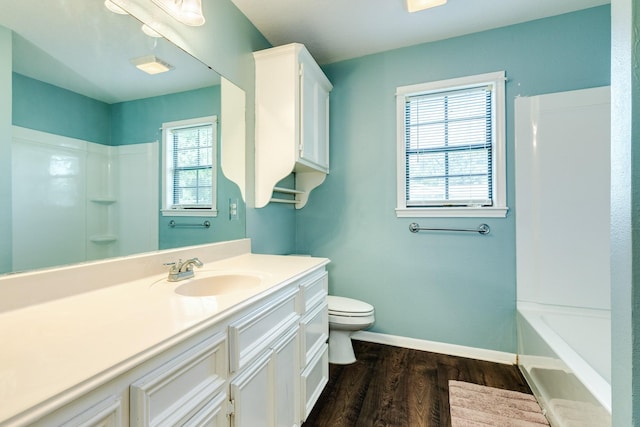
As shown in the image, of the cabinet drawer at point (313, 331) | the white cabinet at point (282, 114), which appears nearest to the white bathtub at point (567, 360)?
the cabinet drawer at point (313, 331)

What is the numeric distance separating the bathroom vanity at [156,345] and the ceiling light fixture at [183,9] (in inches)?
44.8

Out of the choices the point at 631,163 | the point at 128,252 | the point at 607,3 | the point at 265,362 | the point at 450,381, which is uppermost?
the point at 607,3

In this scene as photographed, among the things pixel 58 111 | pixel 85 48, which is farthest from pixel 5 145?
pixel 85 48

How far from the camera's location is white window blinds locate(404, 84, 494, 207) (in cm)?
212

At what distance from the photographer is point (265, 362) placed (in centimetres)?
106

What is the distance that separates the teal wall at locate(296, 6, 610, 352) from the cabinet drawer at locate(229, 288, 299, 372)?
1247 mm

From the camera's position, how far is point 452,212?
2.15m

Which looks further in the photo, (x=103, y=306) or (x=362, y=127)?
(x=362, y=127)

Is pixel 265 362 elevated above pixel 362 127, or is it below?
below

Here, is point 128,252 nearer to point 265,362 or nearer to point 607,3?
point 265,362

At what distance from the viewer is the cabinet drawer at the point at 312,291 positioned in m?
1.39

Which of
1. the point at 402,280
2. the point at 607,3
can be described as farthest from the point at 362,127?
the point at 607,3

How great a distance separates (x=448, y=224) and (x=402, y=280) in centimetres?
58

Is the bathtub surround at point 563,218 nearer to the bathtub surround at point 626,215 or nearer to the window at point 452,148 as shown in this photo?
the window at point 452,148
